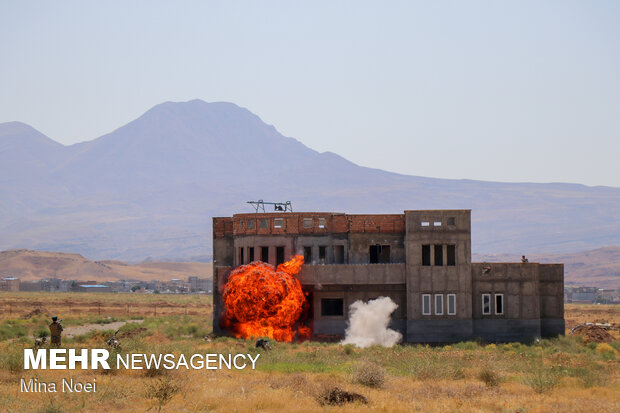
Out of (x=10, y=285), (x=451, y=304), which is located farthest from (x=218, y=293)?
(x=10, y=285)

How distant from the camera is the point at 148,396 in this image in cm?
2934

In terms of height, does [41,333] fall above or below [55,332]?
below

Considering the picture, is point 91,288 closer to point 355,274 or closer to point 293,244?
point 293,244

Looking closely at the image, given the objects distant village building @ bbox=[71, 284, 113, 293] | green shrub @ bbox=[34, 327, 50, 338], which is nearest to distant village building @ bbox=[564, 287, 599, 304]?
distant village building @ bbox=[71, 284, 113, 293]

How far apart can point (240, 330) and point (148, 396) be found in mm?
30698

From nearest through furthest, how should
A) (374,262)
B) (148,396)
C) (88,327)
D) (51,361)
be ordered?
(148,396), (51,361), (374,262), (88,327)

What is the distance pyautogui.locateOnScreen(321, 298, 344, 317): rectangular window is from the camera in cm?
6097

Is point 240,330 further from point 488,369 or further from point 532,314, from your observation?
point 488,369

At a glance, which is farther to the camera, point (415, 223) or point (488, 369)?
point (415, 223)

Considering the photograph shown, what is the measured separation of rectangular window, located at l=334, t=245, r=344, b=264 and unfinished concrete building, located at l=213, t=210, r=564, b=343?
1499 millimetres

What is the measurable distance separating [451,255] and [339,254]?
8.26m

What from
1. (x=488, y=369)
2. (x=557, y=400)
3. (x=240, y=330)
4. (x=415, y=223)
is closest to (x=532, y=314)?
(x=415, y=223)

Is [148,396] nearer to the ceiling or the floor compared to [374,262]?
nearer to the floor

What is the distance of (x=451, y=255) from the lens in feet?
196
